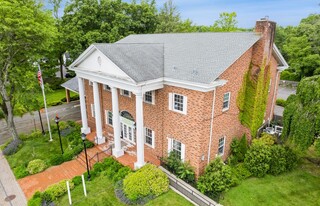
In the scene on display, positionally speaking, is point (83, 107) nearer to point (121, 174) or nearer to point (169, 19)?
point (121, 174)

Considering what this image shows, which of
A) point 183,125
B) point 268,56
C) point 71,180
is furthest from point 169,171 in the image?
point 268,56

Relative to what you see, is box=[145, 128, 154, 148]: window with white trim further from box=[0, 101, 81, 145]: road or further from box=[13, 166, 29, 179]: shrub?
box=[0, 101, 81, 145]: road

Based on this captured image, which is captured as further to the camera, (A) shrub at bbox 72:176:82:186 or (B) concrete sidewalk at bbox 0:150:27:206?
(A) shrub at bbox 72:176:82:186

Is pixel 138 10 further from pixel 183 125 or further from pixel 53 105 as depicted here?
pixel 183 125

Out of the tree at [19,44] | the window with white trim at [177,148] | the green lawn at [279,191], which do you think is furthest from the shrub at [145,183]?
the tree at [19,44]

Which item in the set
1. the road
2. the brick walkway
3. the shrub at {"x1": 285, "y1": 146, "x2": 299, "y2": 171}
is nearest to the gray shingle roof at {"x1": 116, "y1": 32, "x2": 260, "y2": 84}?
the shrub at {"x1": 285, "y1": 146, "x2": 299, "y2": 171}

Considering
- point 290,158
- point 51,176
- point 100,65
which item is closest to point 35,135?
point 51,176
